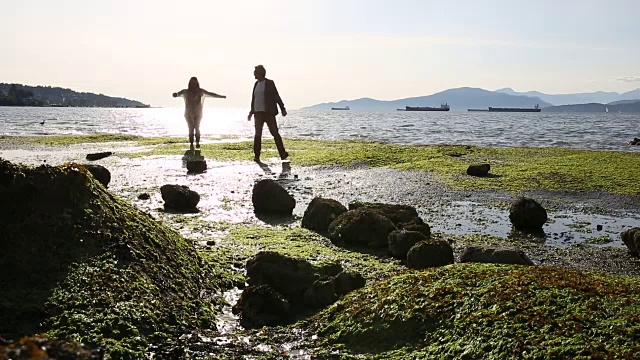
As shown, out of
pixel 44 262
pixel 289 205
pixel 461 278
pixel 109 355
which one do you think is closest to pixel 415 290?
pixel 461 278

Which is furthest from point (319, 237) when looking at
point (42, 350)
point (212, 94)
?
point (212, 94)

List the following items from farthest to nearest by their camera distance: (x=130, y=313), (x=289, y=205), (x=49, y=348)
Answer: (x=289, y=205)
(x=130, y=313)
(x=49, y=348)

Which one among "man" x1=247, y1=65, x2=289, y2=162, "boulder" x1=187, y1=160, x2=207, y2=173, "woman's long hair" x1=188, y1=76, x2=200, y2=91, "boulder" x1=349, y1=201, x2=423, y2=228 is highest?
"woman's long hair" x1=188, y1=76, x2=200, y2=91

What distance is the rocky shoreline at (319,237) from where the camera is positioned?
452 cm

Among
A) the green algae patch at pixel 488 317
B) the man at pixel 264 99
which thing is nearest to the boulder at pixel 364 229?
the green algae patch at pixel 488 317

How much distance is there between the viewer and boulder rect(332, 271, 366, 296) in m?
5.84

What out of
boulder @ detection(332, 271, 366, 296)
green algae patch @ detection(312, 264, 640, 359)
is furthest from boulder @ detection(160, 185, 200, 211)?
green algae patch @ detection(312, 264, 640, 359)

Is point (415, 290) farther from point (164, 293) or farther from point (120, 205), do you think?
point (120, 205)

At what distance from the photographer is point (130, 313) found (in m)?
4.48

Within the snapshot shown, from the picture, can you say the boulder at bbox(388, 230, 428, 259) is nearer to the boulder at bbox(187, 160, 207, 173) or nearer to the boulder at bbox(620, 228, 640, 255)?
the boulder at bbox(620, 228, 640, 255)

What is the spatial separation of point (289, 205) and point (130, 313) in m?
6.43

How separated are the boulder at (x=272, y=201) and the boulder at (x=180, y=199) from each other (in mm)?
1184

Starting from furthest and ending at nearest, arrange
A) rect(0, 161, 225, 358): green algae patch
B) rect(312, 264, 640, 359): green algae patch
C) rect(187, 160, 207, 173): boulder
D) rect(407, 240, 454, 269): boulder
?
rect(187, 160, 207, 173): boulder, rect(407, 240, 454, 269): boulder, rect(0, 161, 225, 358): green algae patch, rect(312, 264, 640, 359): green algae patch

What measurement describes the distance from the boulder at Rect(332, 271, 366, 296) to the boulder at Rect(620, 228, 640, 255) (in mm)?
4631
